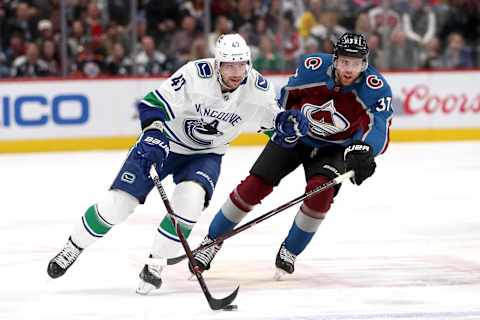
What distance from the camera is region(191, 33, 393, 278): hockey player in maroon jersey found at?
514 centimetres

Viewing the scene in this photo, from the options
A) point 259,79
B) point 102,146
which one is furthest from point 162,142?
point 102,146

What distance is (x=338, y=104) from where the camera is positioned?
5.24 meters

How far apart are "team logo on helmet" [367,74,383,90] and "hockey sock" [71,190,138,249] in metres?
1.10

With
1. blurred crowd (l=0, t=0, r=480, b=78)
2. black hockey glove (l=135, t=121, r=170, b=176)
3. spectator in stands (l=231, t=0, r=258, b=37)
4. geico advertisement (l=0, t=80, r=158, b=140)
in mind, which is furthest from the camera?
spectator in stands (l=231, t=0, r=258, b=37)

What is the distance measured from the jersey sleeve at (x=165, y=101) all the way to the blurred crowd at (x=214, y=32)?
244 inches

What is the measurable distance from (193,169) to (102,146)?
20.0 feet

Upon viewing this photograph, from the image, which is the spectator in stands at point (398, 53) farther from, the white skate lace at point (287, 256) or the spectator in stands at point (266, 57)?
the white skate lace at point (287, 256)

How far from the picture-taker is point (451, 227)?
674 centimetres

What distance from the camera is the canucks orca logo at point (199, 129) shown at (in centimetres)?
503

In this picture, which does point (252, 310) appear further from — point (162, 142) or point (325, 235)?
point (325, 235)

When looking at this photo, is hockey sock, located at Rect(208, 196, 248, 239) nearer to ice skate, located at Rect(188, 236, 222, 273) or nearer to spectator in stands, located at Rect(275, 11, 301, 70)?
ice skate, located at Rect(188, 236, 222, 273)

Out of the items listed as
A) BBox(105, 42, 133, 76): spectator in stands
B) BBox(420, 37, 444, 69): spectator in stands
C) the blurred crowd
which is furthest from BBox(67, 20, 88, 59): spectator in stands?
BBox(420, 37, 444, 69): spectator in stands

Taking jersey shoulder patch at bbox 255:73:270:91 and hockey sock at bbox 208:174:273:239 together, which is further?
hockey sock at bbox 208:174:273:239

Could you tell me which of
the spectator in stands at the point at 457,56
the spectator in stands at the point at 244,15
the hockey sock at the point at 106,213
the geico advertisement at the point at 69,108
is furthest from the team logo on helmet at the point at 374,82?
the spectator in stands at the point at 457,56
